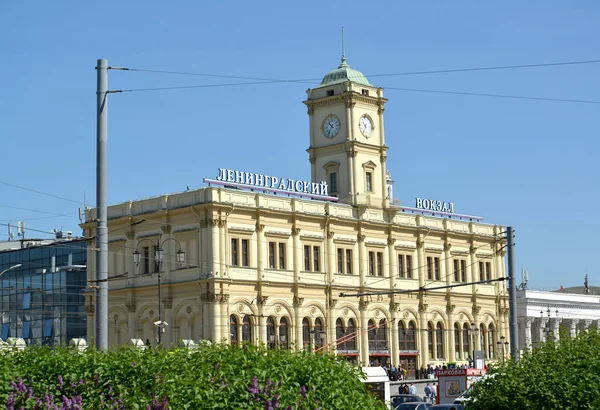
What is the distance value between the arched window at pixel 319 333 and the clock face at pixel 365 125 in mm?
16379

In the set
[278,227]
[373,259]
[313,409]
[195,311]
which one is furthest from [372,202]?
[313,409]

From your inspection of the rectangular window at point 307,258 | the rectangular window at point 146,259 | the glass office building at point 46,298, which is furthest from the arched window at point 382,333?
the glass office building at point 46,298

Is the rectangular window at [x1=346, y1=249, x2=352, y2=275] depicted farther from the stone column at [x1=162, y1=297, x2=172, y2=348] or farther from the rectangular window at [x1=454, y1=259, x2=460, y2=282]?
the stone column at [x1=162, y1=297, x2=172, y2=348]

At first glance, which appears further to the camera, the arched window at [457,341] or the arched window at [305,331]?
the arched window at [457,341]

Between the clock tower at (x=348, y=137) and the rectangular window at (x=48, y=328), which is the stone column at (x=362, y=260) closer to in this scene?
the clock tower at (x=348, y=137)

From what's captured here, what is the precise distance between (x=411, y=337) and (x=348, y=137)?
16.9 m

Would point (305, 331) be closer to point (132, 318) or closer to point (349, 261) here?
point (349, 261)

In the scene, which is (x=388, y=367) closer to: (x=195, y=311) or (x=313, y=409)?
(x=195, y=311)

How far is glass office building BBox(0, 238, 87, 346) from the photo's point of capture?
87.5m

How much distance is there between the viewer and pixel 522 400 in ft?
77.2

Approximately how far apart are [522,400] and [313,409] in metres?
7.18

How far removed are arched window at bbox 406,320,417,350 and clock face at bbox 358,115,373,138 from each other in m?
15.6

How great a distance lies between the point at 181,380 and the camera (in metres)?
18.5

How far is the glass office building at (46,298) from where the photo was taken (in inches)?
3445
